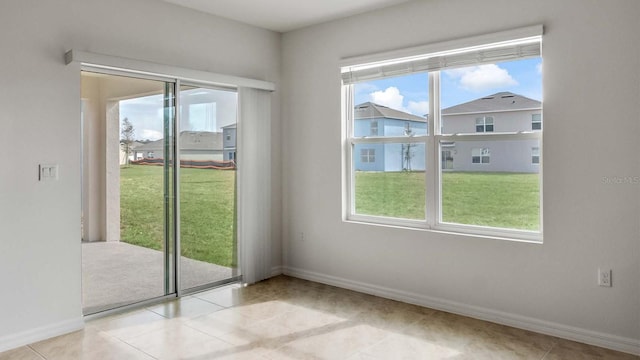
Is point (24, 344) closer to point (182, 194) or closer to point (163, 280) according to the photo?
point (163, 280)

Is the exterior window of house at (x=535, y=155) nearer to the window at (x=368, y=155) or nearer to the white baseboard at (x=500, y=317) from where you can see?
the white baseboard at (x=500, y=317)

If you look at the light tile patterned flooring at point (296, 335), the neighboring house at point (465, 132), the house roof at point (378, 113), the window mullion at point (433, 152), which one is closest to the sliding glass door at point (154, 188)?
the light tile patterned flooring at point (296, 335)

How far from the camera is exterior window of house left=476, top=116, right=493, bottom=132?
370 cm

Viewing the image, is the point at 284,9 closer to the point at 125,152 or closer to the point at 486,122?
the point at 125,152

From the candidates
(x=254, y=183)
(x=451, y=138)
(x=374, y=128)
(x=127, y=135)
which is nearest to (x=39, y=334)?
(x=127, y=135)

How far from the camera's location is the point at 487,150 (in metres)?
3.71

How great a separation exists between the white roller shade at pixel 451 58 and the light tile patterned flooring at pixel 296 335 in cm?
207

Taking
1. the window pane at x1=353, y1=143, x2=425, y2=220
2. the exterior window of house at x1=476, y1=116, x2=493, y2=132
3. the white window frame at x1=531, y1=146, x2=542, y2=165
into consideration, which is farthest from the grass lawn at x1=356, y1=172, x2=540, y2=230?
the exterior window of house at x1=476, y1=116, x2=493, y2=132

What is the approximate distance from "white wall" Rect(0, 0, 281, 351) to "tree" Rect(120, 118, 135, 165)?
434mm

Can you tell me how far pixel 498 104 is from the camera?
3.65 m

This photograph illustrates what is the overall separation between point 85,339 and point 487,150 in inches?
132

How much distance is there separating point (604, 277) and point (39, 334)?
395 cm

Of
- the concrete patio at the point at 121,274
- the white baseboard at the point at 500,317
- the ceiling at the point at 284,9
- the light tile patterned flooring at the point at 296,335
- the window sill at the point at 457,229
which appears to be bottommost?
the light tile patterned flooring at the point at 296,335

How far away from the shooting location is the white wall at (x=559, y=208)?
3.01 m
